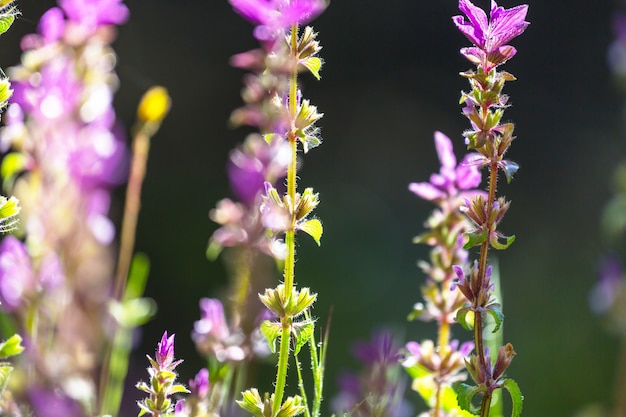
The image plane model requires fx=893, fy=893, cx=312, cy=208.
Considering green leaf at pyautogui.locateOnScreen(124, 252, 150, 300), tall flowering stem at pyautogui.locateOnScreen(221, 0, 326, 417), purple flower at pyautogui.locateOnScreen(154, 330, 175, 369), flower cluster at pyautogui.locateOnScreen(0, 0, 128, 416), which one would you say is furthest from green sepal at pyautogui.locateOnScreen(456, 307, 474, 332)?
green leaf at pyautogui.locateOnScreen(124, 252, 150, 300)

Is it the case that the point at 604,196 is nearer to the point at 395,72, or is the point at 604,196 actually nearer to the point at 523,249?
the point at 523,249

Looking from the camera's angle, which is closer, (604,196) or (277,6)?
(277,6)

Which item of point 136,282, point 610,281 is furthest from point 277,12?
point 610,281

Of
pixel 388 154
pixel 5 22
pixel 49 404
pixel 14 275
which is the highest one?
pixel 388 154

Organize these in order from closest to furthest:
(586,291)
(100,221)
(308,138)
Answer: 1. (308,138)
2. (100,221)
3. (586,291)

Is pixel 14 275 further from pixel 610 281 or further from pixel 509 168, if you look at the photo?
pixel 610 281

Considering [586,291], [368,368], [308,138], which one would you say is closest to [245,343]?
[368,368]

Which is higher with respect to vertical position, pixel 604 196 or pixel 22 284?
pixel 604 196

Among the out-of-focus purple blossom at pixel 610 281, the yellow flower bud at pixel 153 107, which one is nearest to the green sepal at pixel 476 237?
the yellow flower bud at pixel 153 107
